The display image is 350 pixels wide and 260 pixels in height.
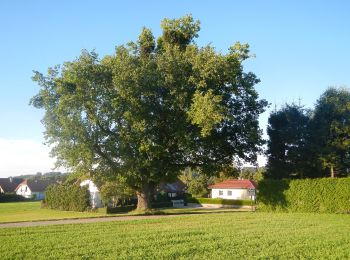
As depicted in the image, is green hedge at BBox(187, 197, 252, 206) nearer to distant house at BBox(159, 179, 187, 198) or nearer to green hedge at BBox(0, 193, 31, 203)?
distant house at BBox(159, 179, 187, 198)

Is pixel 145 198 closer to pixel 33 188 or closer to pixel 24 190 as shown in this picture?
pixel 33 188

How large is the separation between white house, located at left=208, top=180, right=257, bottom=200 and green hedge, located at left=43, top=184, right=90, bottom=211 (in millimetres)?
31596

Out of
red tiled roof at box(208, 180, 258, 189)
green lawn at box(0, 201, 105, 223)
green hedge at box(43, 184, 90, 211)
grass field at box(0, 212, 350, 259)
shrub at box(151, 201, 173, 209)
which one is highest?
red tiled roof at box(208, 180, 258, 189)

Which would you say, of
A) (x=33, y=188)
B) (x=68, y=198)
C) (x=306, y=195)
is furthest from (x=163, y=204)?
(x=33, y=188)

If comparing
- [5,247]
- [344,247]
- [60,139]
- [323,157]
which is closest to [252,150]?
[323,157]

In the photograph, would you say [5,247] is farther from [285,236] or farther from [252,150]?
[252,150]

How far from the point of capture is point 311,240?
1678cm

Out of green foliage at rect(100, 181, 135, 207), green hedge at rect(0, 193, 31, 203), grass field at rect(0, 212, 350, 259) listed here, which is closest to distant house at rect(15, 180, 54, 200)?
green hedge at rect(0, 193, 31, 203)

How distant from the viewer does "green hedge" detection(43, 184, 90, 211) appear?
4747cm

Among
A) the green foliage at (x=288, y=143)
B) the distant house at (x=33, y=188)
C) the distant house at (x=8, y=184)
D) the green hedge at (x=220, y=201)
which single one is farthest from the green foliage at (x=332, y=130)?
the distant house at (x=8, y=184)

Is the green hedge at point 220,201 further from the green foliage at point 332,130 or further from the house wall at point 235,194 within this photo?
the green foliage at point 332,130

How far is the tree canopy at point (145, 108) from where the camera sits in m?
33.7

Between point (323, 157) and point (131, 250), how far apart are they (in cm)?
3917

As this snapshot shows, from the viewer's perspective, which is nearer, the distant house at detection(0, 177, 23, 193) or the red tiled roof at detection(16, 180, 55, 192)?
the red tiled roof at detection(16, 180, 55, 192)
